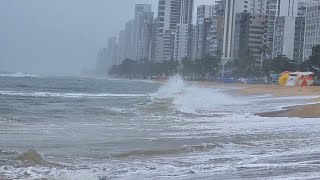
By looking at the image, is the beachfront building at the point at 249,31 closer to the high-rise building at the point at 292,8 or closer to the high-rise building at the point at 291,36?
the high-rise building at the point at 292,8

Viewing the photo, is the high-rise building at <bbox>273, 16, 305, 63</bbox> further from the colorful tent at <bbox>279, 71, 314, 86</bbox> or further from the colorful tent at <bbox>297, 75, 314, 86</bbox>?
the colorful tent at <bbox>297, 75, 314, 86</bbox>

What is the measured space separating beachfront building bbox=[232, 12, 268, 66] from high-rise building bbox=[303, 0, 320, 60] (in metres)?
29.1

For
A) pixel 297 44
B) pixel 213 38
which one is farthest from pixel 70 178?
pixel 213 38

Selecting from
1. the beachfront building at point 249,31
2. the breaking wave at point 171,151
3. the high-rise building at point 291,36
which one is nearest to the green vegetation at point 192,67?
the beachfront building at point 249,31

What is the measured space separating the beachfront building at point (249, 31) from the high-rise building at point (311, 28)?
2907 cm

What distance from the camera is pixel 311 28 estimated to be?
135 metres

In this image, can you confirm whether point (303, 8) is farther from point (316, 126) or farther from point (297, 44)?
point (316, 126)

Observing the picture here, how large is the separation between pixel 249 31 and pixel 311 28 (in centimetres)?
3529

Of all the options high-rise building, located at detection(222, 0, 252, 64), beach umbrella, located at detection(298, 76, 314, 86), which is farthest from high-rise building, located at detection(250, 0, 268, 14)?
beach umbrella, located at detection(298, 76, 314, 86)

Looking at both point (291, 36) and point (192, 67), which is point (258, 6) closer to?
point (192, 67)

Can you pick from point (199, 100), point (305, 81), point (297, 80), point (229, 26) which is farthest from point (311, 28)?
point (199, 100)

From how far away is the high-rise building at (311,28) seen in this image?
5133 inches

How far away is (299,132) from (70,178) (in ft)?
33.4

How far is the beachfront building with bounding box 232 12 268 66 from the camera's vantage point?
168000 millimetres
